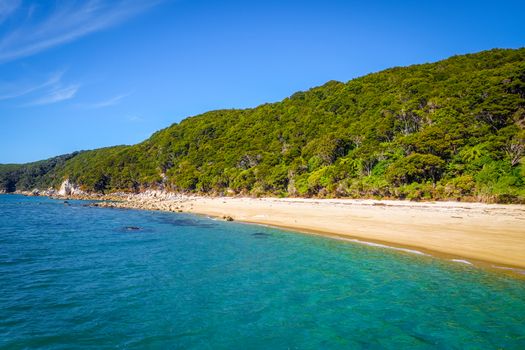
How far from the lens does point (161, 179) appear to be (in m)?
88.4

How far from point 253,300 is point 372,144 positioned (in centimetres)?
4488

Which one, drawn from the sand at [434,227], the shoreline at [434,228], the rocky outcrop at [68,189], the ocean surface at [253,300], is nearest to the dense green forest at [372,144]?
the sand at [434,227]

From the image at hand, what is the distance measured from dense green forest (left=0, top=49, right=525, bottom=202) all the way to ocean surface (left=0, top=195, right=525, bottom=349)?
21845 millimetres

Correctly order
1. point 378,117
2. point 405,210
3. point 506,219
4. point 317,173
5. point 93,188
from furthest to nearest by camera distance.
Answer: point 93,188 < point 378,117 < point 317,173 < point 405,210 < point 506,219

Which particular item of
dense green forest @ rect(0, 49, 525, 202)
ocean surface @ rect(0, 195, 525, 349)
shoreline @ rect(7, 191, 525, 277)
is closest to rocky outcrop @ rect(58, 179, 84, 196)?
dense green forest @ rect(0, 49, 525, 202)

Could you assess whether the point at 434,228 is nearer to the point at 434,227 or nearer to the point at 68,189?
the point at 434,227

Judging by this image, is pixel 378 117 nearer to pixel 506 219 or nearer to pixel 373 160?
pixel 373 160

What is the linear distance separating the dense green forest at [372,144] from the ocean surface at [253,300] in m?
21.8

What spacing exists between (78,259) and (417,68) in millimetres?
78072

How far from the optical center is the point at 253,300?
9703 millimetres

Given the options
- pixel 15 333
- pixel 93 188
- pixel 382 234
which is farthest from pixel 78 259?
pixel 93 188

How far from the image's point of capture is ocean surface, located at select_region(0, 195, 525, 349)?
7272mm

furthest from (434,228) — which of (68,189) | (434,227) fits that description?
(68,189)

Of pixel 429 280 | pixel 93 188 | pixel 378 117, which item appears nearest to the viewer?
pixel 429 280
